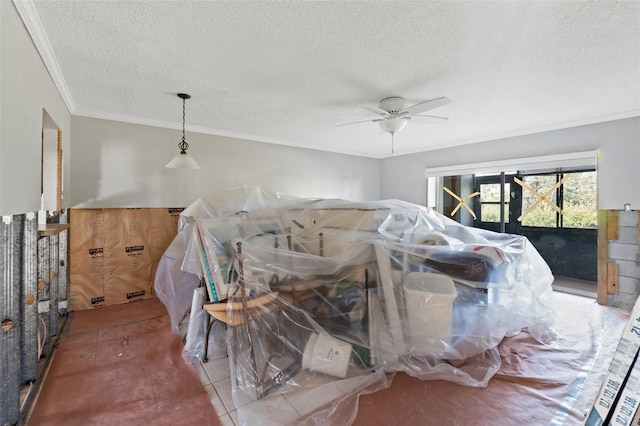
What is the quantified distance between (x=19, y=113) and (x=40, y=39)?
63cm

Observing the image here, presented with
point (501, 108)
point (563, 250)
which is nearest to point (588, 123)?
point (501, 108)

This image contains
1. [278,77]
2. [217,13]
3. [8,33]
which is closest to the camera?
[8,33]

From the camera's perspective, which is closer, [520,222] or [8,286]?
[8,286]

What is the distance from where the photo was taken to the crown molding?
160 cm

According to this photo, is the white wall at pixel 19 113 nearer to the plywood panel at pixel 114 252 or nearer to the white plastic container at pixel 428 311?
the plywood panel at pixel 114 252

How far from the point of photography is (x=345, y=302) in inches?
83.6

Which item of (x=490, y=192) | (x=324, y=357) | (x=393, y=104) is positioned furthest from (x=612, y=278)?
(x=324, y=357)

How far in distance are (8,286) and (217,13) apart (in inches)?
77.8

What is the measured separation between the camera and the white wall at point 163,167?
11.2 feet

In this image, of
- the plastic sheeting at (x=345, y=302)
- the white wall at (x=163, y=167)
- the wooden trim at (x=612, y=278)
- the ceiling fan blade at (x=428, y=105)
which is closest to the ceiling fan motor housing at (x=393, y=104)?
the ceiling fan blade at (x=428, y=105)

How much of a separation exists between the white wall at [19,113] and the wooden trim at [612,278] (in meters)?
5.76

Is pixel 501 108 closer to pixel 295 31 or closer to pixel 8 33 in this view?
pixel 295 31

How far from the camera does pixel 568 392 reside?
1.93 meters

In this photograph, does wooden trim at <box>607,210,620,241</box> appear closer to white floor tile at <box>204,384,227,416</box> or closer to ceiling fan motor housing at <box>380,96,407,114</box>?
A: ceiling fan motor housing at <box>380,96,407,114</box>
